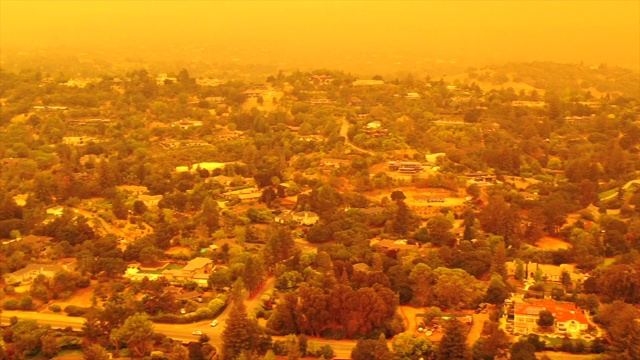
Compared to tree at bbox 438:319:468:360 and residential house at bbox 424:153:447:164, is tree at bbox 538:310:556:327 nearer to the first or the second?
tree at bbox 438:319:468:360

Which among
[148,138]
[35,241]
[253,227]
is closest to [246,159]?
[148,138]

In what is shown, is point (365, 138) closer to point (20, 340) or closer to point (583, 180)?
point (583, 180)

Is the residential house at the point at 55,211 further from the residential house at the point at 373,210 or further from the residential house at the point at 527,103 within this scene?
the residential house at the point at 527,103

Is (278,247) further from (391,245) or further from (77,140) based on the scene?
(77,140)

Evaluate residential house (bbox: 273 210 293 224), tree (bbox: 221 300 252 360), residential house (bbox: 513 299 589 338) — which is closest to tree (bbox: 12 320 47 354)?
tree (bbox: 221 300 252 360)

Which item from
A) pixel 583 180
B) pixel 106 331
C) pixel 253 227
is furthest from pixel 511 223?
pixel 106 331

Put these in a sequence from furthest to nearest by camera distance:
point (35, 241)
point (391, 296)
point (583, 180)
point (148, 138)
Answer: point (148, 138) → point (583, 180) → point (35, 241) → point (391, 296)

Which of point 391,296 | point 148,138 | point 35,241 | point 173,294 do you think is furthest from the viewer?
point 148,138

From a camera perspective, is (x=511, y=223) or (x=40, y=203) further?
(x=40, y=203)

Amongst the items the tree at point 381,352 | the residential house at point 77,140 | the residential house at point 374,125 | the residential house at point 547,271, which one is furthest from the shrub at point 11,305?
the residential house at point 374,125
